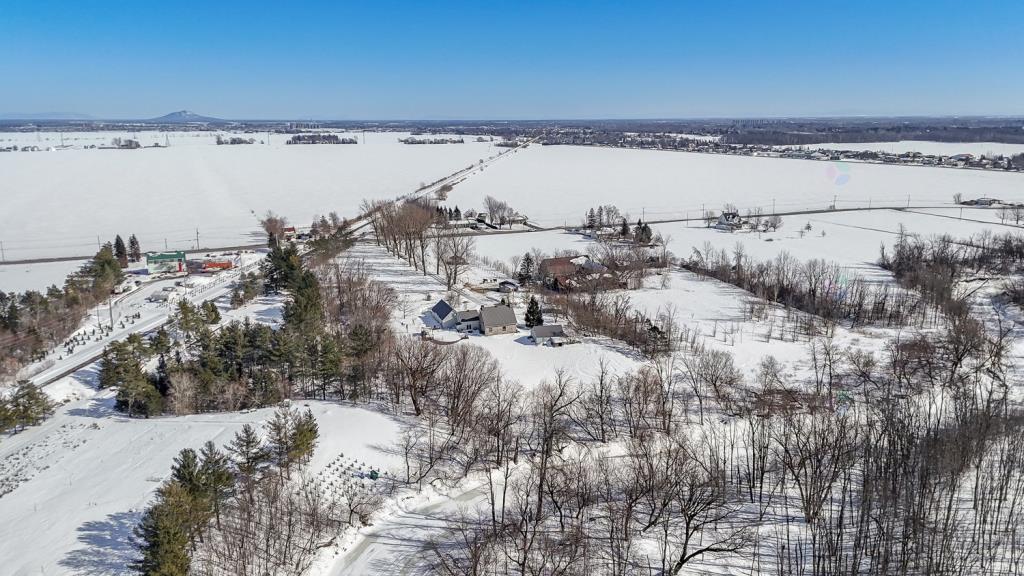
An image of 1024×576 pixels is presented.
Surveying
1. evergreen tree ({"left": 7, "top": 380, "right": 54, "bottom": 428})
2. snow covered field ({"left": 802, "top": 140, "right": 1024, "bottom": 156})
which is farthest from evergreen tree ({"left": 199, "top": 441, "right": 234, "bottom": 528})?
snow covered field ({"left": 802, "top": 140, "right": 1024, "bottom": 156})

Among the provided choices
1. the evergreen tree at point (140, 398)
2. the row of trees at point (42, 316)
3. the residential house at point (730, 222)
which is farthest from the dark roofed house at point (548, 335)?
the residential house at point (730, 222)

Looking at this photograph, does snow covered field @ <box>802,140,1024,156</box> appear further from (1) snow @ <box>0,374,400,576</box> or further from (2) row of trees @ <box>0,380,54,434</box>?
(2) row of trees @ <box>0,380,54,434</box>

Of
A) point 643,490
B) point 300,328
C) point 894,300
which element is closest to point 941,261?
point 894,300

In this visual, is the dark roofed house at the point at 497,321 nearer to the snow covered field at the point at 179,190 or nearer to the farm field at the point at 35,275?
Result: the farm field at the point at 35,275

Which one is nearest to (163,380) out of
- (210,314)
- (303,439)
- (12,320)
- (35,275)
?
(210,314)

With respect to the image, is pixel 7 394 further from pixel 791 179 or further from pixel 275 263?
pixel 791 179
